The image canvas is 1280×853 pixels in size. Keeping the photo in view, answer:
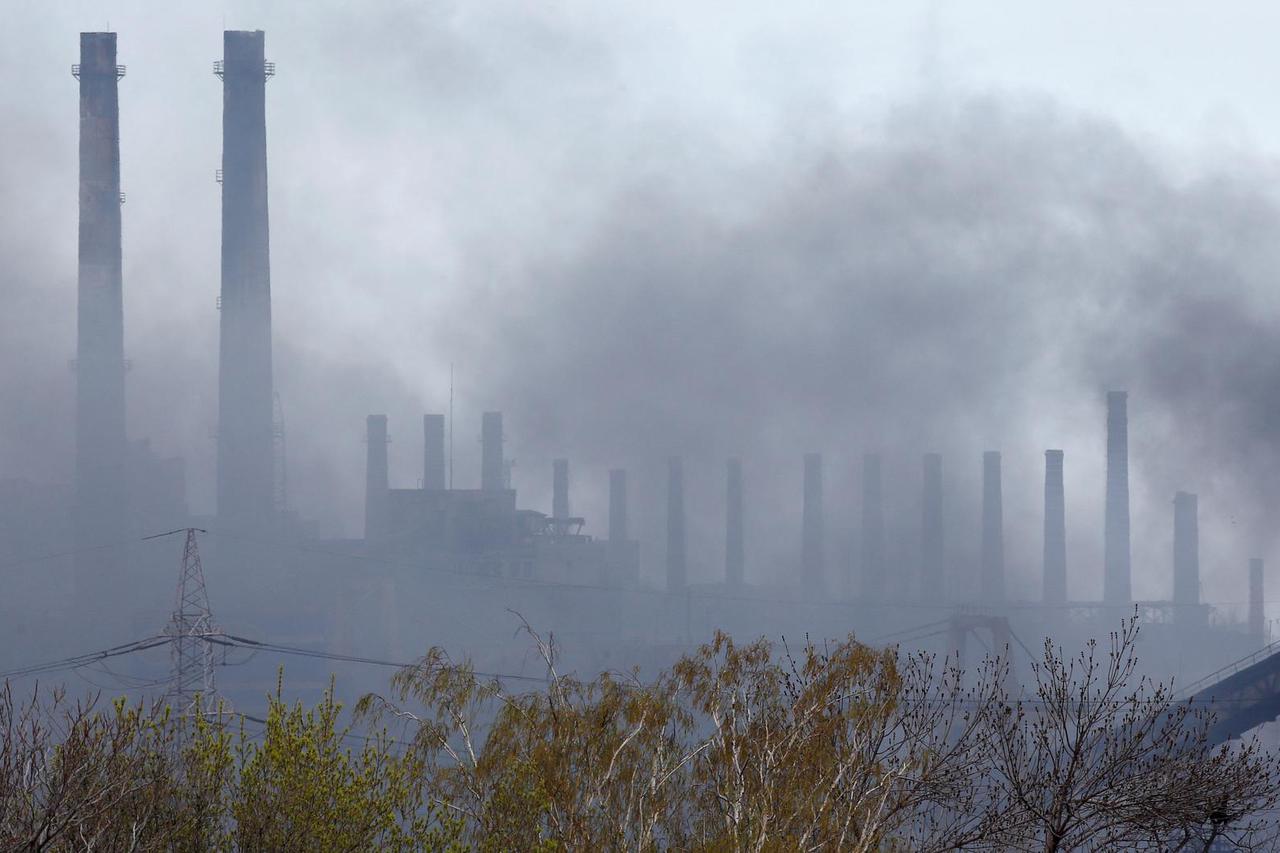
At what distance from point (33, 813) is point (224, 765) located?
1597mm

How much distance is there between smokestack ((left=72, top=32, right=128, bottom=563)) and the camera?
5706cm

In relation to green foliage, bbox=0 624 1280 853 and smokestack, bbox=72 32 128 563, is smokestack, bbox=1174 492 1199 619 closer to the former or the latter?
smokestack, bbox=72 32 128 563

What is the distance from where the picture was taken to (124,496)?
58.2 m

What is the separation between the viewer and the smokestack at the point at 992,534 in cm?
7081

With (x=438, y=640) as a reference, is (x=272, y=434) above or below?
above

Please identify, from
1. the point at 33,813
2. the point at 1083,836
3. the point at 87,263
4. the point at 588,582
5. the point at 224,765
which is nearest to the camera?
the point at 33,813

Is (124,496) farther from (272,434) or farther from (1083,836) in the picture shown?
(1083,836)

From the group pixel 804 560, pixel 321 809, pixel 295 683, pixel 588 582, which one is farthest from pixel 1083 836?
pixel 804 560

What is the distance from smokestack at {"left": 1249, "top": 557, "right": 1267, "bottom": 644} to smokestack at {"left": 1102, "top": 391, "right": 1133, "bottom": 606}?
7.18 metres

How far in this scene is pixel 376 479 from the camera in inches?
2618

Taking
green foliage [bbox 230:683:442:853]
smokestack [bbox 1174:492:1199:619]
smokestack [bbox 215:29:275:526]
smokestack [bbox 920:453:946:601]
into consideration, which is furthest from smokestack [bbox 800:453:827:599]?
green foliage [bbox 230:683:442:853]

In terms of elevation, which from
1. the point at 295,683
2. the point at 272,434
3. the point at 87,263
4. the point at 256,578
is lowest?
the point at 295,683

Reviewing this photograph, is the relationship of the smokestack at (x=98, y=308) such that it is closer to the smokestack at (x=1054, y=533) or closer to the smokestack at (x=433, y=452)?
the smokestack at (x=433, y=452)

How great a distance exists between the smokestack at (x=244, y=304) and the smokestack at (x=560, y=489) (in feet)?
53.9
